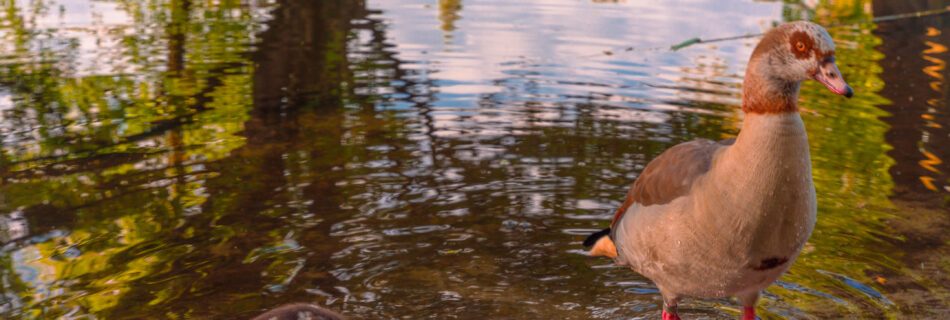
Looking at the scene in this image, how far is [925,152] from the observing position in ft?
36.4

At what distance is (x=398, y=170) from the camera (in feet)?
31.5

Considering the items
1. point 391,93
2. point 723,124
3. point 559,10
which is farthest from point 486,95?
point 559,10

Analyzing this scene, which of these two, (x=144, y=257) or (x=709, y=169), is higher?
(x=709, y=169)

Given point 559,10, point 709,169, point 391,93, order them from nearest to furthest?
point 709,169 → point 391,93 → point 559,10

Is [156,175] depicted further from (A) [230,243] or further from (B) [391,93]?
(B) [391,93]

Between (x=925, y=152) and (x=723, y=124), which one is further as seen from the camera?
(x=723, y=124)

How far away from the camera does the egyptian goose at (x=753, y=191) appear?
4617mm

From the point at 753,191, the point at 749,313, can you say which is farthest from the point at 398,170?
the point at 753,191

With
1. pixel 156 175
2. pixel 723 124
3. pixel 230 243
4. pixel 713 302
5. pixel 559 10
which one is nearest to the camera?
pixel 713 302

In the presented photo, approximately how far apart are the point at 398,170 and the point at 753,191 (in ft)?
18.0

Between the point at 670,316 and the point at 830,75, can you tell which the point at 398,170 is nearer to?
the point at 670,316

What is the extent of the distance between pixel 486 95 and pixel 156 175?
5.95 meters

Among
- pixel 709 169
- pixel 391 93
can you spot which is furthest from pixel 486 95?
pixel 709 169

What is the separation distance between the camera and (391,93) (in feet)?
45.0
